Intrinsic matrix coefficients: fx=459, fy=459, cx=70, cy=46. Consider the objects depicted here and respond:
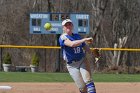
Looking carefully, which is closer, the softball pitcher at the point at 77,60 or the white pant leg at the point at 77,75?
the softball pitcher at the point at 77,60

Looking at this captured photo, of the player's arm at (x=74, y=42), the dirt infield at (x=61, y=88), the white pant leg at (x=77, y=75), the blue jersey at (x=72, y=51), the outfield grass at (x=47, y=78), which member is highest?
the player's arm at (x=74, y=42)

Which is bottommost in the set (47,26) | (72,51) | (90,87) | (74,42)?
(47,26)

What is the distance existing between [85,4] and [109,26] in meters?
2.75

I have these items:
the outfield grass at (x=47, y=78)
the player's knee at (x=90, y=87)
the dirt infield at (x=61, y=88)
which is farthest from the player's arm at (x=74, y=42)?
the outfield grass at (x=47, y=78)

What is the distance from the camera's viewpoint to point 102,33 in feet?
123

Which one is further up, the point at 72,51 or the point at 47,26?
the point at 72,51

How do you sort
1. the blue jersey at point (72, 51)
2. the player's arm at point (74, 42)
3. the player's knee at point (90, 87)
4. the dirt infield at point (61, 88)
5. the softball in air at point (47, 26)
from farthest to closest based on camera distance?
the softball in air at point (47, 26)
the dirt infield at point (61, 88)
the blue jersey at point (72, 51)
the player's knee at point (90, 87)
the player's arm at point (74, 42)

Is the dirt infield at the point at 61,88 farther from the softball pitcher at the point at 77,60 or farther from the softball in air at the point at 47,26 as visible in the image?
the softball in air at the point at 47,26

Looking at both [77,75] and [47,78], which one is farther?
[47,78]

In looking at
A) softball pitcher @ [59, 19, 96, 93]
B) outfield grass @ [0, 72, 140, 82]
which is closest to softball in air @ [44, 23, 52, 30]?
outfield grass @ [0, 72, 140, 82]

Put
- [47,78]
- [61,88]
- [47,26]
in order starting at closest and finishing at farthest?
[61,88], [47,78], [47,26]

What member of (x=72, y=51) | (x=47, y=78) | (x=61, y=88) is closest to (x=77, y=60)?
(x=72, y=51)

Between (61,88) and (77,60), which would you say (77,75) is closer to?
(77,60)

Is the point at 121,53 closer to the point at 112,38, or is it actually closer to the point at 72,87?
the point at 112,38
